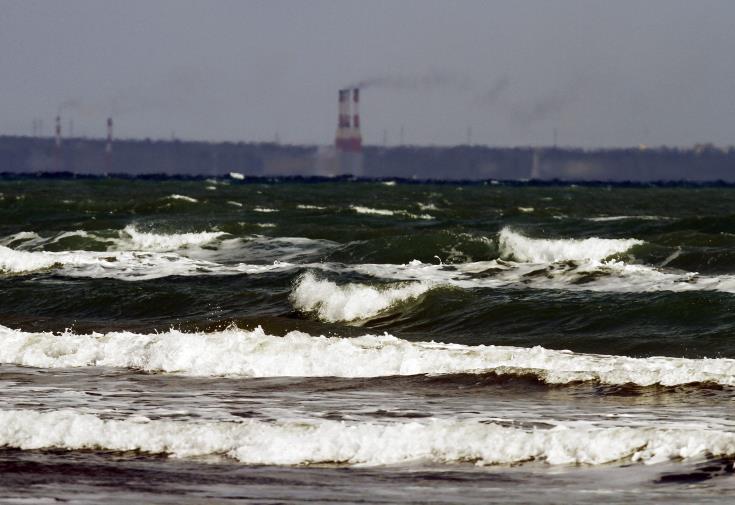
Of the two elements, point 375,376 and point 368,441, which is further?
point 375,376

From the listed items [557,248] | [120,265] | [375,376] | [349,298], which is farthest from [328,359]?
[557,248]

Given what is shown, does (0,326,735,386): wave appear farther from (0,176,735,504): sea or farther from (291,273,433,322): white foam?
(291,273,433,322): white foam

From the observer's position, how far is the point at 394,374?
54.6 feet

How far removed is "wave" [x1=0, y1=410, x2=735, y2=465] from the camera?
1142cm

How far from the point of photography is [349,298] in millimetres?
24672

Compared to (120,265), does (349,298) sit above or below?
above

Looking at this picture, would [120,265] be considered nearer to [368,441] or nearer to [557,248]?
[557,248]

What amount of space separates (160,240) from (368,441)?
30582mm

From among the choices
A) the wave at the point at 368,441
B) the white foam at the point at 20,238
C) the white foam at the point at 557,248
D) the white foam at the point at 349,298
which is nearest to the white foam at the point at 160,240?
the white foam at the point at 20,238

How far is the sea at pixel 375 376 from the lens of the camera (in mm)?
10805

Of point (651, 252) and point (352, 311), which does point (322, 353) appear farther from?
point (651, 252)

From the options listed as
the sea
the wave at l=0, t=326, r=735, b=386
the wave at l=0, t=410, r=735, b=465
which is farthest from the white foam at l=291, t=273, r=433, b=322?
the wave at l=0, t=410, r=735, b=465

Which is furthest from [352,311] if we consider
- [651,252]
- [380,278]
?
[651,252]

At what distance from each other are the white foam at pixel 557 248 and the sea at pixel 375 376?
76mm
